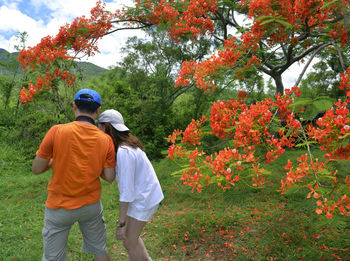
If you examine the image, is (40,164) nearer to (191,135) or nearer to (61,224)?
(61,224)

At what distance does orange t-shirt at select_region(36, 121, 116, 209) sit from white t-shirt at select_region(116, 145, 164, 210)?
0.58ft

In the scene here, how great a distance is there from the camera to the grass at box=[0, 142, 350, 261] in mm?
3191

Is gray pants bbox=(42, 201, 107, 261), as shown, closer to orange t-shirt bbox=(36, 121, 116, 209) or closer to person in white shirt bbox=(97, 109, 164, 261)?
orange t-shirt bbox=(36, 121, 116, 209)

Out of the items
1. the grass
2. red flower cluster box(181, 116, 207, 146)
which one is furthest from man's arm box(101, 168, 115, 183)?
the grass

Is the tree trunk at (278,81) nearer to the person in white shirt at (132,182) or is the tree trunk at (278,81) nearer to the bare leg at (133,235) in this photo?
the person in white shirt at (132,182)

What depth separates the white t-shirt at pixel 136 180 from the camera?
6.43 ft

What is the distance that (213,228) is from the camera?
3.90 m

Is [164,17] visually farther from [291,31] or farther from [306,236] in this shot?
[306,236]

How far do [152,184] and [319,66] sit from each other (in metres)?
9.25

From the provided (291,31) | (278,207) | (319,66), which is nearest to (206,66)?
(291,31)

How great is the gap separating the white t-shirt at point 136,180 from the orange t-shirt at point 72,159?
178 mm

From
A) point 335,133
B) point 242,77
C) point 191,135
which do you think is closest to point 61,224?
point 191,135

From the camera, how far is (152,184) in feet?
7.00

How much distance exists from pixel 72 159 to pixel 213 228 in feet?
9.25
